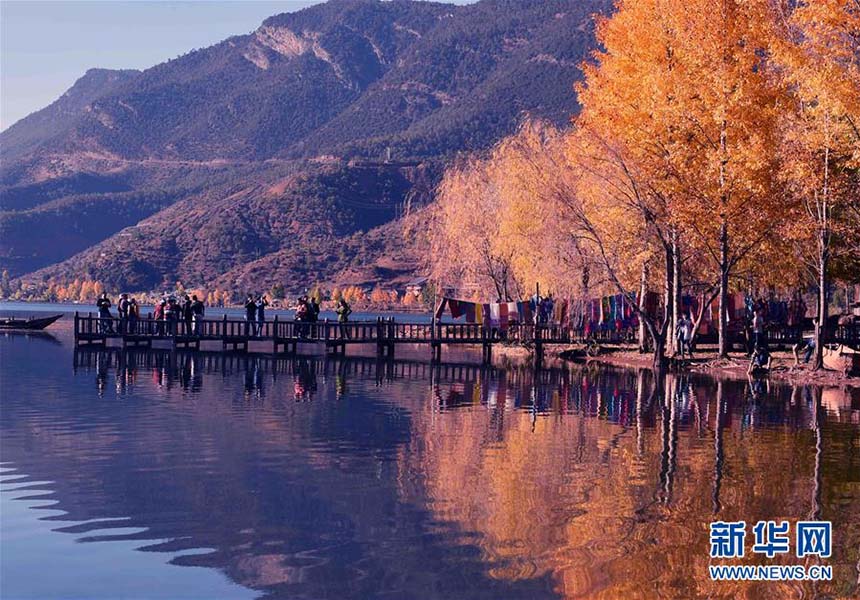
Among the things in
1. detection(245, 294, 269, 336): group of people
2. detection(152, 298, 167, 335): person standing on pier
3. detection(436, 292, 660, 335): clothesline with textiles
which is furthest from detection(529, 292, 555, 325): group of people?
detection(152, 298, 167, 335): person standing on pier

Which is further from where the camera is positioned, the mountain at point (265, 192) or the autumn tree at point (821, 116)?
the mountain at point (265, 192)

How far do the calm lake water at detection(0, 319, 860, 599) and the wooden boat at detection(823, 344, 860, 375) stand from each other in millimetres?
5316

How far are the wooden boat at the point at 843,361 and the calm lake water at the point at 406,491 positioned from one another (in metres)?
5.32

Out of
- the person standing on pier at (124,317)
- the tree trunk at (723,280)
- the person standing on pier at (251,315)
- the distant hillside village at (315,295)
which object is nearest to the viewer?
the tree trunk at (723,280)

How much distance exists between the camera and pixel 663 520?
14.5 metres

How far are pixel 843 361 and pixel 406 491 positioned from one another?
22.9 m

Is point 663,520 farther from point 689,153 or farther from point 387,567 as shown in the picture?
point 689,153

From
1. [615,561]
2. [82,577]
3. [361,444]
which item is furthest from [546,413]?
[82,577]

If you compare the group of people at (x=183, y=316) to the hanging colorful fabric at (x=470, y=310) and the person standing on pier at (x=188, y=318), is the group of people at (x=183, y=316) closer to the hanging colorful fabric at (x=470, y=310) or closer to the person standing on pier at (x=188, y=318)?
the person standing on pier at (x=188, y=318)

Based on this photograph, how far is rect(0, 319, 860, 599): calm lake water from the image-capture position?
12188mm

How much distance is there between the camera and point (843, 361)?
3512 cm

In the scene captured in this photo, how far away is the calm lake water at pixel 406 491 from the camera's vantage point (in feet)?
40.0

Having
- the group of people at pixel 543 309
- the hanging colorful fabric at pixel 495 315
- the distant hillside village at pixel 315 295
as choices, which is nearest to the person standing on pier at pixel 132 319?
the hanging colorful fabric at pixel 495 315

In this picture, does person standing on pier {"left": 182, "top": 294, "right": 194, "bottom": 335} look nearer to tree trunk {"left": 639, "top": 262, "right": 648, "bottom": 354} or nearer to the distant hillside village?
tree trunk {"left": 639, "top": 262, "right": 648, "bottom": 354}
